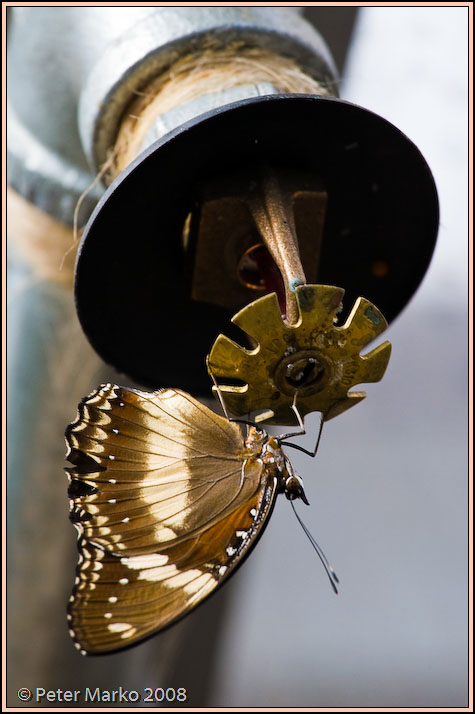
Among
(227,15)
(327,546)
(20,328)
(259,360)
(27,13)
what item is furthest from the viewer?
(327,546)

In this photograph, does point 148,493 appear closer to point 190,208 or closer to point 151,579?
point 151,579

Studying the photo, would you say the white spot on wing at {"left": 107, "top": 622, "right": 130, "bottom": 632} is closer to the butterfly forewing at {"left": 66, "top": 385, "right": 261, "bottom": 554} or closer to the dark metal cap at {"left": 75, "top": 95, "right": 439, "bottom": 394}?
the butterfly forewing at {"left": 66, "top": 385, "right": 261, "bottom": 554}

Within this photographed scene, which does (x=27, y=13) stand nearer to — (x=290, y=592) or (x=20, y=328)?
(x=20, y=328)

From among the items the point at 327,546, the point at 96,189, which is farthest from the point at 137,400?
the point at 327,546

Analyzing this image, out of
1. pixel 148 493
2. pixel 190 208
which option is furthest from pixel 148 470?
pixel 190 208

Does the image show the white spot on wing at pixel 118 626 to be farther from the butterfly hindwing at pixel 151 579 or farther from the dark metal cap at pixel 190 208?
the dark metal cap at pixel 190 208

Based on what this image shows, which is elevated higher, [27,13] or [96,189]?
[27,13]

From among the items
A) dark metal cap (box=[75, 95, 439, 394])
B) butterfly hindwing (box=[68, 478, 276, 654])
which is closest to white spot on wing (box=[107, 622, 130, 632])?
butterfly hindwing (box=[68, 478, 276, 654])

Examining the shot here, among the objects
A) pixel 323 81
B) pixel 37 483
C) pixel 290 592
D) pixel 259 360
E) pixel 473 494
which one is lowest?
pixel 290 592

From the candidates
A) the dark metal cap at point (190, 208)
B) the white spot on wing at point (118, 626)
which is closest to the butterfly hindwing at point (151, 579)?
the white spot on wing at point (118, 626)
